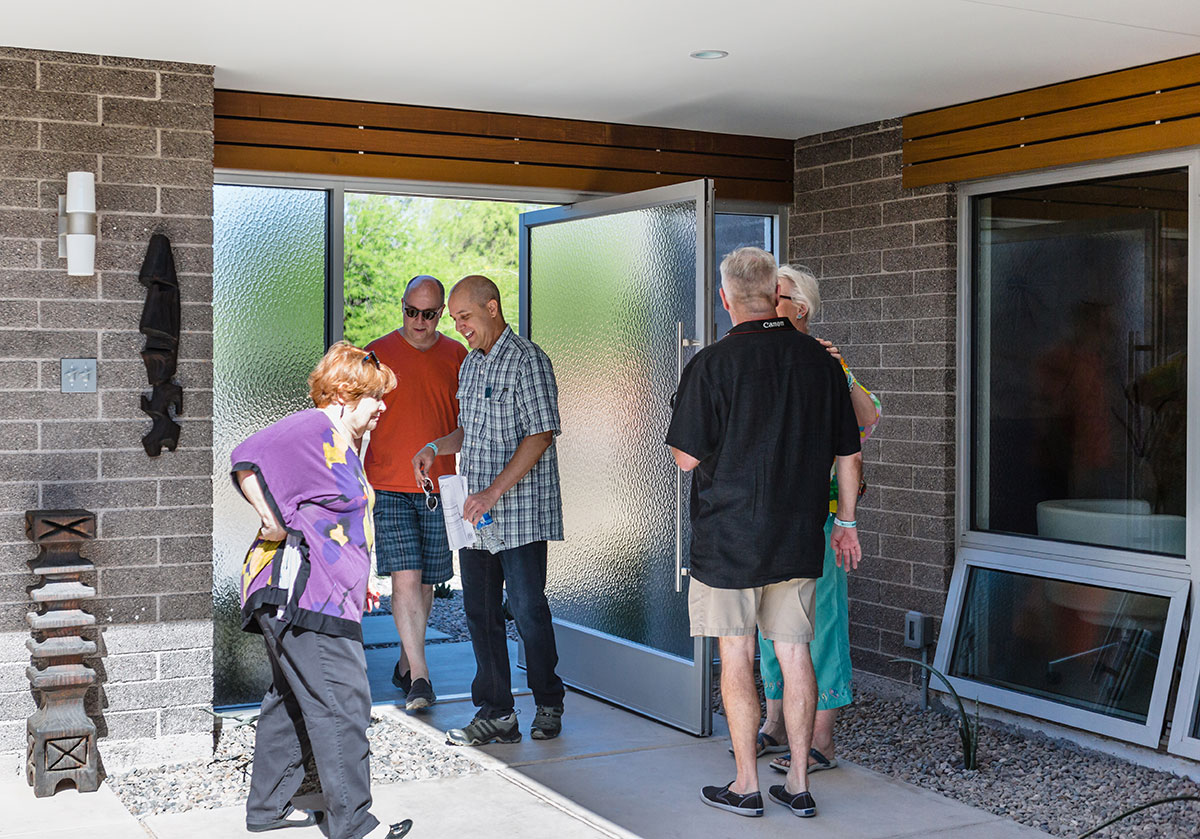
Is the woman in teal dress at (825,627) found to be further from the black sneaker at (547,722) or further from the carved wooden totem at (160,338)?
the carved wooden totem at (160,338)

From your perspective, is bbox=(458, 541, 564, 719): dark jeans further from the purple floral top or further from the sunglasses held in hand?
the purple floral top

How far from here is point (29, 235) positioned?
13.6 feet

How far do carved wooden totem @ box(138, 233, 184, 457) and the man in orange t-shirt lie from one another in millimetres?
854

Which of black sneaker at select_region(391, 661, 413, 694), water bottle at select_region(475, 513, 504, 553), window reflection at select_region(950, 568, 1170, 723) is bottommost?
black sneaker at select_region(391, 661, 413, 694)

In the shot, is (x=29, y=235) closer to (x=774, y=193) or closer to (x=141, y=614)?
(x=141, y=614)

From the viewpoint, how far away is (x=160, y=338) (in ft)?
13.8

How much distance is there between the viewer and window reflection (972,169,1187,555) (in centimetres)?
441

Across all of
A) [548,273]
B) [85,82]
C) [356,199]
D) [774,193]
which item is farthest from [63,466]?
[356,199]

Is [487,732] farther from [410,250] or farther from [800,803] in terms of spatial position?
[410,250]

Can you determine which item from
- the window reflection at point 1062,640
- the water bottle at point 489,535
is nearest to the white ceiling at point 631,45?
the water bottle at point 489,535

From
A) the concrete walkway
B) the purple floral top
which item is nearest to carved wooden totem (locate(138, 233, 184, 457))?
the concrete walkway

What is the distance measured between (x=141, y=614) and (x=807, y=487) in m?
2.24

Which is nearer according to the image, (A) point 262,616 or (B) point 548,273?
(A) point 262,616

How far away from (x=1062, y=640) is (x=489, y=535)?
84.0 inches
